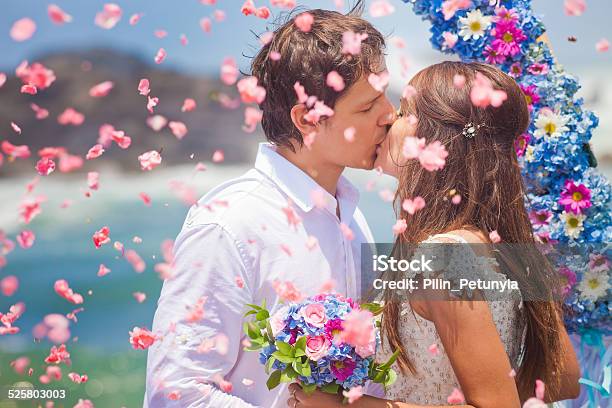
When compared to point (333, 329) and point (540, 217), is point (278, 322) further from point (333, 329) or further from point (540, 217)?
point (540, 217)

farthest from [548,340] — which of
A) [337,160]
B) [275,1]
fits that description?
[275,1]

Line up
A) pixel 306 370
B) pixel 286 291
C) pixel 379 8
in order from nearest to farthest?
pixel 306 370 → pixel 286 291 → pixel 379 8

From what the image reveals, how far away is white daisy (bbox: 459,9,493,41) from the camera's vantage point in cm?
241

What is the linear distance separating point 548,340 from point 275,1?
1.21m

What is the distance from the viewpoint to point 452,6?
2.41 metres

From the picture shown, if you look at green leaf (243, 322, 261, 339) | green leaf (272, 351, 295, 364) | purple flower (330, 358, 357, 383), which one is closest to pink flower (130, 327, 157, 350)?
green leaf (243, 322, 261, 339)

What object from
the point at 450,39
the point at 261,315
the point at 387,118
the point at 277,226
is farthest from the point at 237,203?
the point at 450,39

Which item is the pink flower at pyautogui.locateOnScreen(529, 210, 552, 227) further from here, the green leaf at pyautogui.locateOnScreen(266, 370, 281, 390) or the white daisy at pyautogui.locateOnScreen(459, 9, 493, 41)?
the green leaf at pyautogui.locateOnScreen(266, 370, 281, 390)

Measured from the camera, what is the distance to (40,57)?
17.1 ft

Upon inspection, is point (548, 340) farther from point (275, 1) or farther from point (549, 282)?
point (275, 1)

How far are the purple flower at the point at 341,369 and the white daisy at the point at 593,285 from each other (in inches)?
43.1

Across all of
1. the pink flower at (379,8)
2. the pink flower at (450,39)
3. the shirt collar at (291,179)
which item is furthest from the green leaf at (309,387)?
the pink flower at (450,39)

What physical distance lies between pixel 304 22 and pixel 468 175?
649 millimetres

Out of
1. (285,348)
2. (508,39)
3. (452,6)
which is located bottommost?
(285,348)
